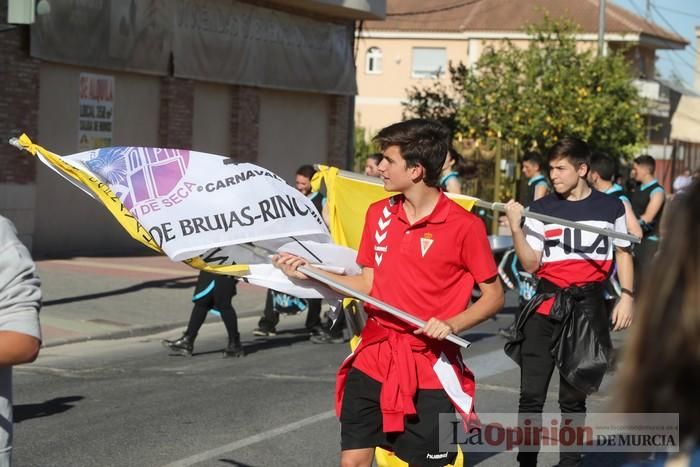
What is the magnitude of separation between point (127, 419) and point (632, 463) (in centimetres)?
640

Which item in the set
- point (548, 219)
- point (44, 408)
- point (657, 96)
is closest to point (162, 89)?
point (44, 408)

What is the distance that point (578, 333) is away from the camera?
250 inches

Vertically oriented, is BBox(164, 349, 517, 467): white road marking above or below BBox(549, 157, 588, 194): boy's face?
below

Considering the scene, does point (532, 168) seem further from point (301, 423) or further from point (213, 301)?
point (301, 423)

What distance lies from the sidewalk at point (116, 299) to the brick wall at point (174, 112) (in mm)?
3257

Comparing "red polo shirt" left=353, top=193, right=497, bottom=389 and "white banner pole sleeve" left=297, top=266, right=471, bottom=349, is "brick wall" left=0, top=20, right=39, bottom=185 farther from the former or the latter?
"white banner pole sleeve" left=297, top=266, right=471, bottom=349

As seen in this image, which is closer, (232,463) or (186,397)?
(232,463)

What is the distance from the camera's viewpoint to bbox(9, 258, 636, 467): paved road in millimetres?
7160

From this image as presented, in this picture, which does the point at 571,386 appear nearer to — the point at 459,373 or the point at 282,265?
the point at 459,373

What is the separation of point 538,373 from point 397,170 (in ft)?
6.28

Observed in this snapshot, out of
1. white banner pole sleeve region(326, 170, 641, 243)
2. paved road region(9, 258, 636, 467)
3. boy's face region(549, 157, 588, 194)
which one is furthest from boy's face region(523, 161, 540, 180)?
white banner pole sleeve region(326, 170, 641, 243)

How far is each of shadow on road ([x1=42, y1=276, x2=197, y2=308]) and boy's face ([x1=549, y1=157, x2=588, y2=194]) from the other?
8.60 m

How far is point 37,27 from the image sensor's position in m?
18.0

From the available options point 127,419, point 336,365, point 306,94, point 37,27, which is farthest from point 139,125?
point 127,419
